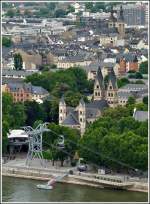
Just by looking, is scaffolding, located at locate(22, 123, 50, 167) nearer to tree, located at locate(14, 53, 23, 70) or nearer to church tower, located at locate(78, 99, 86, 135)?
church tower, located at locate(78, 99, 86, 135)

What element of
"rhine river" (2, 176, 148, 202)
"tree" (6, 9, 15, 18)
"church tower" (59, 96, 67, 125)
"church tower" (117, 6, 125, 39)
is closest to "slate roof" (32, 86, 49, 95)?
"church tower" (59, 96, 67, 125)

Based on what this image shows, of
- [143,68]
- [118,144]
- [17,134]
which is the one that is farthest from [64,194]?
[143,68]

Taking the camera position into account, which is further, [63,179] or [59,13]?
[59,13]

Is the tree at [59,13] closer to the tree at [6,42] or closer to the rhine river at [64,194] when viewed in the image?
the tree at [6,42]

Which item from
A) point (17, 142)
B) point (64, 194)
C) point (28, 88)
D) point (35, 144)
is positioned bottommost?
point (64, 194)

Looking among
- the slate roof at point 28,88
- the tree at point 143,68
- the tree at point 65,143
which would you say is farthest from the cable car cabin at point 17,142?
the tree at point 143,68

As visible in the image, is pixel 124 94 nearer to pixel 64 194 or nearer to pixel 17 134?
pixel 17 134
